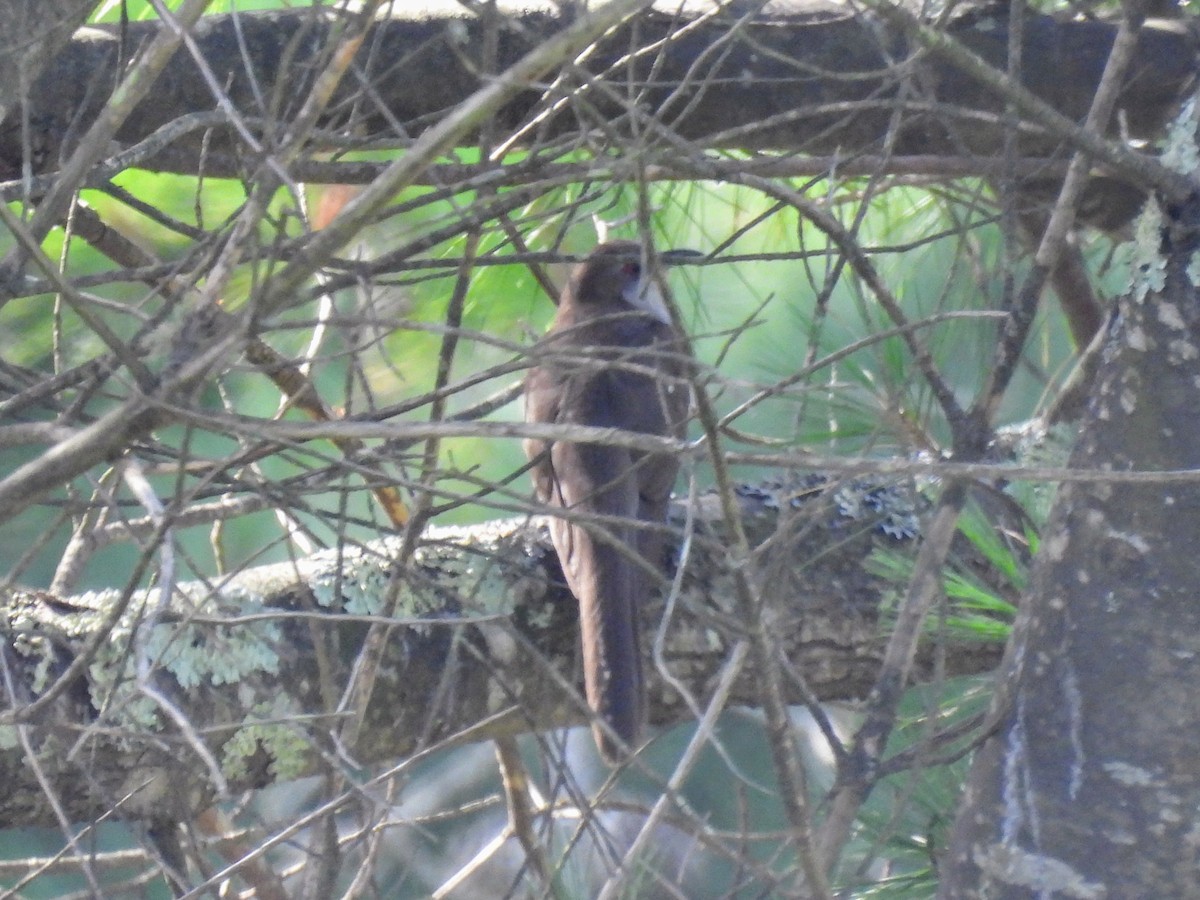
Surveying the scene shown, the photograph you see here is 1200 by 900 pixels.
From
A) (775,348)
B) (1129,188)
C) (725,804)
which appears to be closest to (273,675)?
(1129,188)

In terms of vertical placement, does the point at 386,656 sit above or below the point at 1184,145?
below

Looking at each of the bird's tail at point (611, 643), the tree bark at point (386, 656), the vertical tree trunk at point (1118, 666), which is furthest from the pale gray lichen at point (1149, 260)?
the bird's tail at point (611, 643)

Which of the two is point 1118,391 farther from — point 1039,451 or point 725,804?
point 725,804

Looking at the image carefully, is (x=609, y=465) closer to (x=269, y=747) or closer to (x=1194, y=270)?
(x=269, y=747)

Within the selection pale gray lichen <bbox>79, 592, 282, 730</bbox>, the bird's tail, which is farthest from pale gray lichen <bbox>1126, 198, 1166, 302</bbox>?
pale gray lichen <bbox>79, 592, 282, 730</bbox>

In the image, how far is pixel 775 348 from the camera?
299 cm

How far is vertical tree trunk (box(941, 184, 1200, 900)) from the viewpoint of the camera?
1.13 metres

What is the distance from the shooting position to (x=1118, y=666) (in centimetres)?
117

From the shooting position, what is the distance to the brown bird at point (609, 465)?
1.84m

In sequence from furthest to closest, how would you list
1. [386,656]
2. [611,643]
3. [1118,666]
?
[611,643] → [386,656] → [1118,666]

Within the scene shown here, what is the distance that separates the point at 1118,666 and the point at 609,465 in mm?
1375

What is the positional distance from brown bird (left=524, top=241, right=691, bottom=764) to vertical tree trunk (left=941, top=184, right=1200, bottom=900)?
1.21 feet

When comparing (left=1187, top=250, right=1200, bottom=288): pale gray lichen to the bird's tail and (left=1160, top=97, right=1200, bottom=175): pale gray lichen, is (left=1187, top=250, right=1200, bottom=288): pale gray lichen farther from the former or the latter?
the bird's tail

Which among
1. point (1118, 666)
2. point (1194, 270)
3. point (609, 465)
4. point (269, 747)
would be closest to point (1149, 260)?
point (1194, 270)
